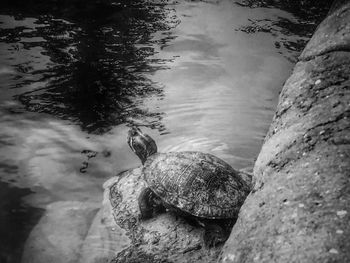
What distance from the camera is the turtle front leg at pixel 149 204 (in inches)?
142

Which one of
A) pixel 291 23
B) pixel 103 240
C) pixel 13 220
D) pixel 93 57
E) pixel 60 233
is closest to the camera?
pixel 103 240

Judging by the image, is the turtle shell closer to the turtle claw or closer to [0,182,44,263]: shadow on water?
the turtle claw

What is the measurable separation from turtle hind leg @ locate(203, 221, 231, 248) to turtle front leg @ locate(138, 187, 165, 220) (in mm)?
790

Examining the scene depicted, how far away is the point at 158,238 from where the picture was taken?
3.24 metres

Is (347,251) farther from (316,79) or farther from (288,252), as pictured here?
(316,79)

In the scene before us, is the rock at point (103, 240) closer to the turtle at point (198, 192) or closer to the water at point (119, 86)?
the turtle at point (198, 192)

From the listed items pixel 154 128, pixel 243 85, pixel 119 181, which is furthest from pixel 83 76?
pixel 243 85

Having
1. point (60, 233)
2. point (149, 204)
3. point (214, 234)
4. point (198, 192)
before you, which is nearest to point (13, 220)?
point (60, 233)

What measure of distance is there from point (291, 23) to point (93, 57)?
5637 mm

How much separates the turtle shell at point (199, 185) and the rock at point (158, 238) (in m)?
0.32

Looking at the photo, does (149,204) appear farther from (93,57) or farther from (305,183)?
(93,57)

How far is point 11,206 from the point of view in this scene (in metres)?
4.16

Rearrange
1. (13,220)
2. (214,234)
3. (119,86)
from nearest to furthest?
1. (214,234)
2. (13,220)
3. (119,86)

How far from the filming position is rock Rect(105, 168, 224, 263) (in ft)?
9.85
